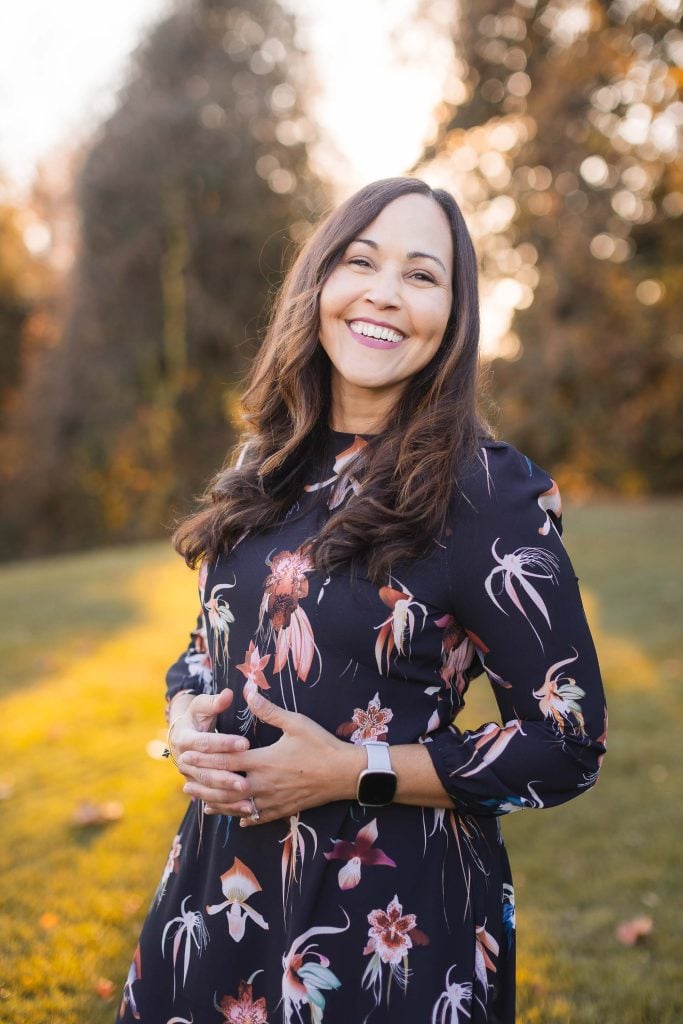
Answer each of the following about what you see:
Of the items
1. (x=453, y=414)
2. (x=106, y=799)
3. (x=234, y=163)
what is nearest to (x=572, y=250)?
(x=234, y=163)

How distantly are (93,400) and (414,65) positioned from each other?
34.3 ft

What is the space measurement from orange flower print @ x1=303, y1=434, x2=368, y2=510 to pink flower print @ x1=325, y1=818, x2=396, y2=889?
0.67 m

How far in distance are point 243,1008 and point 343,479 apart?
1.10m

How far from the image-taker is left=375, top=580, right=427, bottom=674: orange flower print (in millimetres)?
1656

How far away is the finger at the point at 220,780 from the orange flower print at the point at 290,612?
22cm

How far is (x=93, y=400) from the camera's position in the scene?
20.4 meters

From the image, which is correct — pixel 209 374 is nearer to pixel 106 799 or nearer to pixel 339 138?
pixel 339 138

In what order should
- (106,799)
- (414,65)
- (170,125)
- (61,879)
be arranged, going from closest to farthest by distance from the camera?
(61,879) < (106,799) < (414,65) < (170,125)

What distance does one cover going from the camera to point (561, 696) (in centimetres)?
161

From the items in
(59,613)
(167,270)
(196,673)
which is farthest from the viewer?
(167,270)

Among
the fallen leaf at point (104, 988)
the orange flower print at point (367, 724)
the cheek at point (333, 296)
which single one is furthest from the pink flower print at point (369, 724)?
the fallen leaf at point (104, 988)

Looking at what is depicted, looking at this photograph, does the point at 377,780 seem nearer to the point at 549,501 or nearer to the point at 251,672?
the point at 251,672

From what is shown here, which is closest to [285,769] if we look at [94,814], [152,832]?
[152,832]

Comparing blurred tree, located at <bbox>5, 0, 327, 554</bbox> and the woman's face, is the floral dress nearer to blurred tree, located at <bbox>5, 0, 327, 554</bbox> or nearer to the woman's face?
the woman's face
